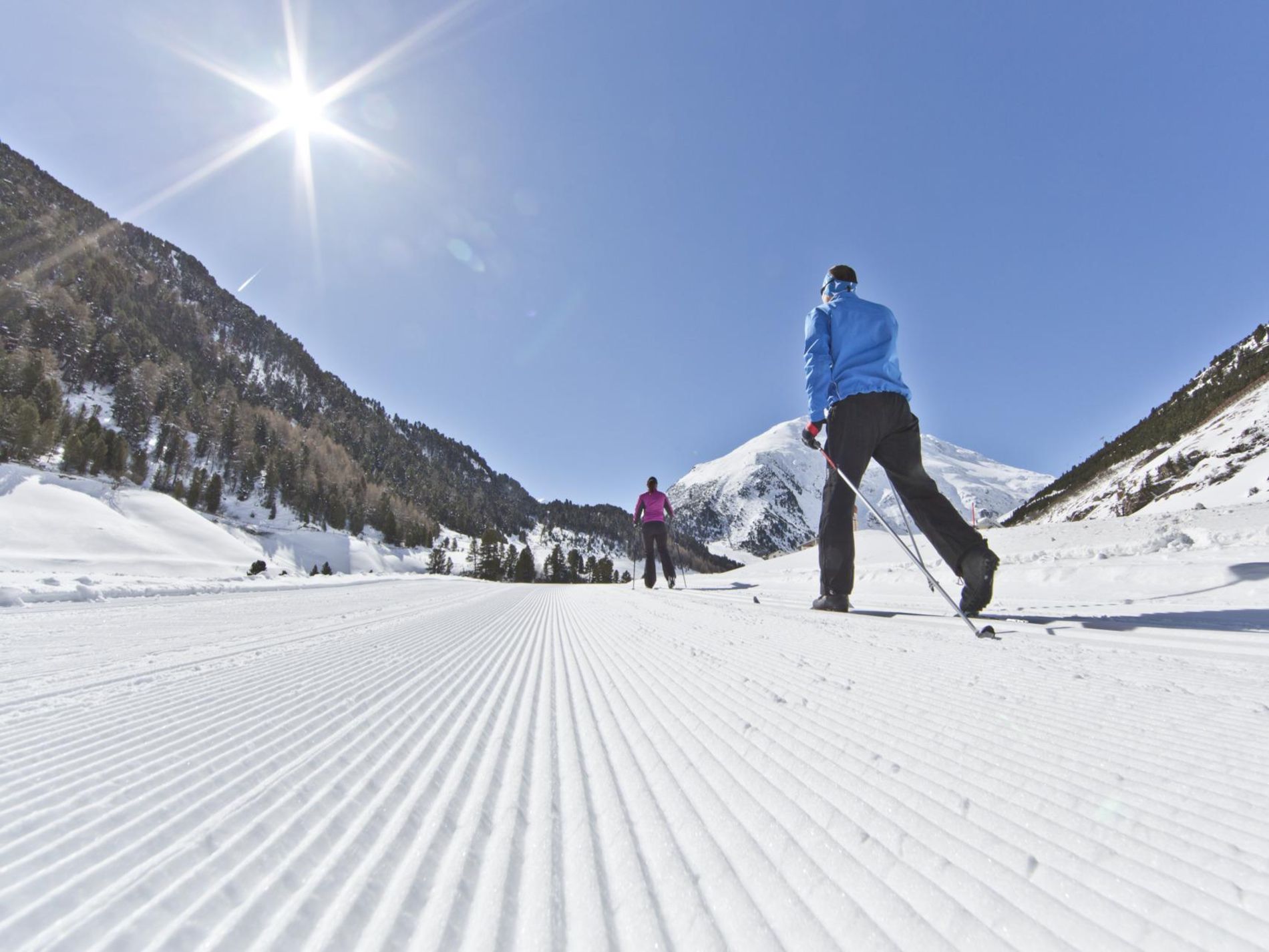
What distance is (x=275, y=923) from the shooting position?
506mm

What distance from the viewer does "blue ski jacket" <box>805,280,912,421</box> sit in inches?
129

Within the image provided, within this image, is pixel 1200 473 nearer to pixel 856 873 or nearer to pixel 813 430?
pixel 813 430

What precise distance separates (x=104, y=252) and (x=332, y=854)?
149955mm

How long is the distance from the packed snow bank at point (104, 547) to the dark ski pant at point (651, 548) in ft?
18.3

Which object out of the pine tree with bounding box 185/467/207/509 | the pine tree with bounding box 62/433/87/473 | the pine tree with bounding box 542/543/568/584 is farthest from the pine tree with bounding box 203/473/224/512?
the pine tree with bounding box 542/543/568/584

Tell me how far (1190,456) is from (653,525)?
23682mm

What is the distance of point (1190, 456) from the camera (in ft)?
65.9

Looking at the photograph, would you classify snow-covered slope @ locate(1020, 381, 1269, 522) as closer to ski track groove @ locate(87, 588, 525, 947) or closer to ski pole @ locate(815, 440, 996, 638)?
ski pole @ locate(815, 440, 996, 638)

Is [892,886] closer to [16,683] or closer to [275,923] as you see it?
[275,923]

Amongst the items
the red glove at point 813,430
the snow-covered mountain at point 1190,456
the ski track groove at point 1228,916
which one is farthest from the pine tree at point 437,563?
the ski track groove at point 1228,916

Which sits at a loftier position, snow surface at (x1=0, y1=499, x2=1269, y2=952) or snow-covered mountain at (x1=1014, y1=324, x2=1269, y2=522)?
snow-covered mountain at (x1=1014, y1=324, x2=1269, y2=522)

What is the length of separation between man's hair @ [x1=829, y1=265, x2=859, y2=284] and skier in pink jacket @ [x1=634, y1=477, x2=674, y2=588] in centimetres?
541

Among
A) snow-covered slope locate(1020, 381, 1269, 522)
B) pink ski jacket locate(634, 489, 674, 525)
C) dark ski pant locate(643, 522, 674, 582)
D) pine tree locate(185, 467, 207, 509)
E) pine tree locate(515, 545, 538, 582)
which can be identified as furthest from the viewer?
pine tree locate(515, 545, 538, 582)

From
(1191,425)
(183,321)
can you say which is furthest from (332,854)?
(183,321)
